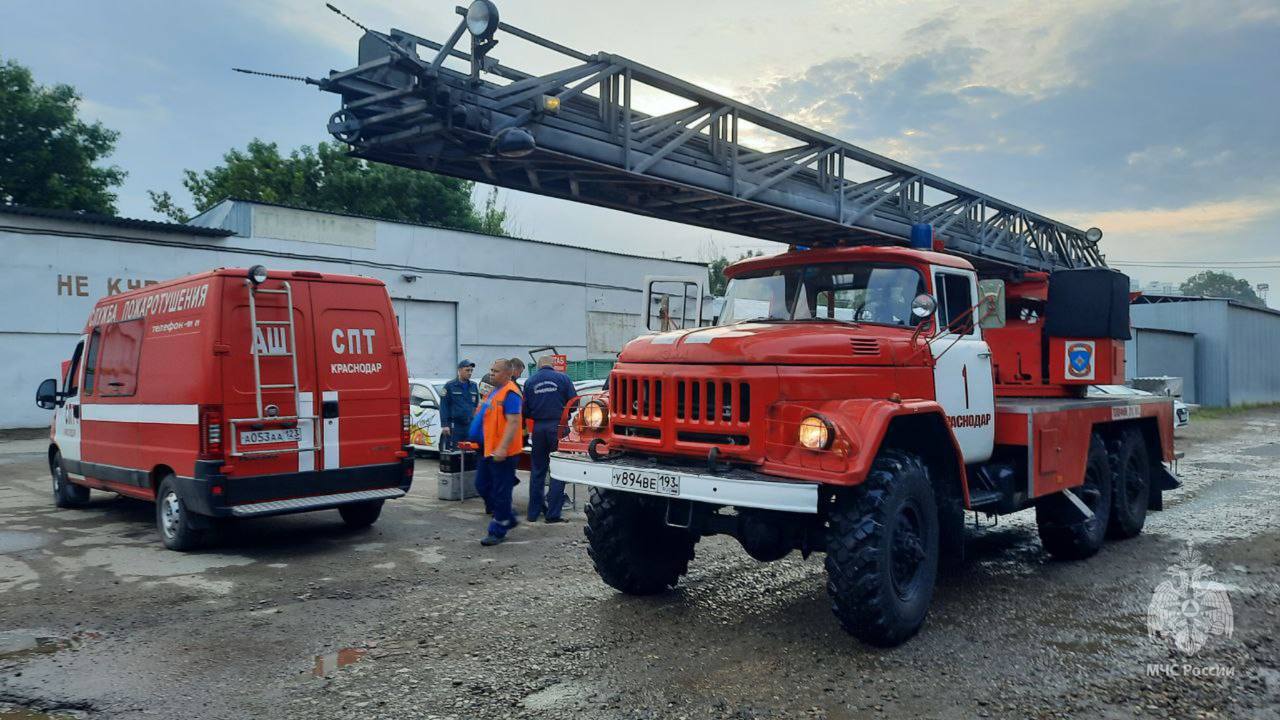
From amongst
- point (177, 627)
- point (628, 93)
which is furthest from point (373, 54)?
point (177, 627)

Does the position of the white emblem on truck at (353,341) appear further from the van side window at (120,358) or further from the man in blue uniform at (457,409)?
the man in blue uniform at (457,409)

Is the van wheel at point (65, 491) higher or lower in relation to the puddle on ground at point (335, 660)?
higher

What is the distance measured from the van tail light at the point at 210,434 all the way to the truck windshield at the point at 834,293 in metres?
4.38

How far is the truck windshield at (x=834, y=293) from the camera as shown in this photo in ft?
20.0

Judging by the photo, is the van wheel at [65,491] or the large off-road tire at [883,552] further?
the van wheel at [65,491]

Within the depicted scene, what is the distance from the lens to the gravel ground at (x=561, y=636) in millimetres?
4285

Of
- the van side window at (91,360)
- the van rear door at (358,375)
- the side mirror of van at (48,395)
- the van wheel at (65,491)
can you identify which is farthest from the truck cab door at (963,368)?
the van wheel at (65,491)

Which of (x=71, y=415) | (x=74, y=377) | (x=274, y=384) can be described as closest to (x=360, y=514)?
(x=274, y=384)

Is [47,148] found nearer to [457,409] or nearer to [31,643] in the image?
[457,409]

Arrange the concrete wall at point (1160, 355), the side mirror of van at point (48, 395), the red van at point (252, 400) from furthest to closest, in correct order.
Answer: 1. the concrete wall at point (1160, 355)
2. the side mirror of van at point (48, 395)
3. the red van at point (252, 400)

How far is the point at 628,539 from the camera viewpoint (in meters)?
5.98

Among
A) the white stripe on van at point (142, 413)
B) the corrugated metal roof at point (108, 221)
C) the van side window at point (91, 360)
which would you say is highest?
the corrugated metal roof at point (108, 221)

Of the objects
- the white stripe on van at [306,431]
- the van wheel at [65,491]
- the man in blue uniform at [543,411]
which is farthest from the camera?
the van wheel at [65,491]

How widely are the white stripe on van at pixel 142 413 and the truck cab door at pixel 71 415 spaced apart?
0.90 ft
